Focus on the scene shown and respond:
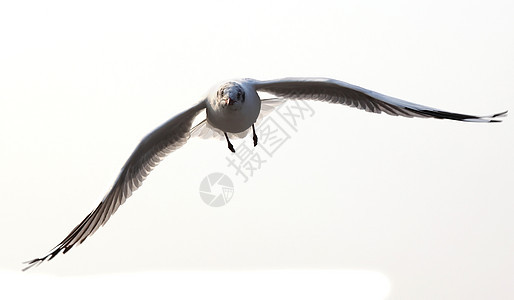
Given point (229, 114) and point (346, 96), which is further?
point (346, 96)

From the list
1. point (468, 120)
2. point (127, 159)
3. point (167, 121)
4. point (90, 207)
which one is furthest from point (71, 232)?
point (468, 120)

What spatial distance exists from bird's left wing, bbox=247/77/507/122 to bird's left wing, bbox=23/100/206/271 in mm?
503

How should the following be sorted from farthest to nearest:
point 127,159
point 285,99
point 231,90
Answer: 1. point 285,99
2. point 127,159
3. point 231,90

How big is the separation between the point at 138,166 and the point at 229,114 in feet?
2.49

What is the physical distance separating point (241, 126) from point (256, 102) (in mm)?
173

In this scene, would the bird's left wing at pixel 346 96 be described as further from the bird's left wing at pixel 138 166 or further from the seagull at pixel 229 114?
the bird's left wing at pixel 138 166

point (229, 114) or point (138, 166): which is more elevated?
point (229, 114)

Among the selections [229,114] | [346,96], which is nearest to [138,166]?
[229,114]

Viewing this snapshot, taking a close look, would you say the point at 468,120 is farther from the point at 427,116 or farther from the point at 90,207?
the point at 90,207

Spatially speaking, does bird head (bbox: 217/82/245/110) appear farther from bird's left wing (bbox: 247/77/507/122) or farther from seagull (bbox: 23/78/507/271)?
bird's left wing (bbox: 247/77/507/122)

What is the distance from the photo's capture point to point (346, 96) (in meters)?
3.77

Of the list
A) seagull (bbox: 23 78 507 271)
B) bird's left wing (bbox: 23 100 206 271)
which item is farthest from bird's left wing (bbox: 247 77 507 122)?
bird's left wing (bbox: 23 100 206 271)

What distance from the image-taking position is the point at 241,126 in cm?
357

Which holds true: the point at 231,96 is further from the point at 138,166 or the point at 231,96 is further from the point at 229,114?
the point at 138,166
